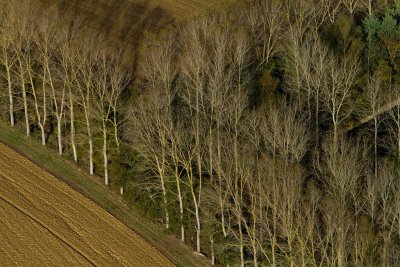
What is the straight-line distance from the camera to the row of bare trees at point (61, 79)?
6125 cm

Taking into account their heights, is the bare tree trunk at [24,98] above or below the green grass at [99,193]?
above

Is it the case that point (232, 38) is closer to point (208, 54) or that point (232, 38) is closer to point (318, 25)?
point (208, 54)

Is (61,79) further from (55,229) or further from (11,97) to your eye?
(55,229)

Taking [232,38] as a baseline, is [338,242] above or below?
below

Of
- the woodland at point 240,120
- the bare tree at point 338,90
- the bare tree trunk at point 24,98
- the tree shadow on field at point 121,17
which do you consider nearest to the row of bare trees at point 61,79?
the bare tree trunk at point 24,98

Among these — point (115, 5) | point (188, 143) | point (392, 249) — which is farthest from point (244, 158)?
point (115, 5)

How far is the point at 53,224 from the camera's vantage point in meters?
55.7

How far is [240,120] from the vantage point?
5462 cm

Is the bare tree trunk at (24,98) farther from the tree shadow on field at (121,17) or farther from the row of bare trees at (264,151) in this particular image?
the tree shadow on field at (121,17)

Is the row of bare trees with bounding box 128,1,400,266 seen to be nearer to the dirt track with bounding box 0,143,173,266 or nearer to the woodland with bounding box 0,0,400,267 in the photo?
the woodland with bounding box 0,0,400,267

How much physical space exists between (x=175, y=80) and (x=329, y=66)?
45.9 ft

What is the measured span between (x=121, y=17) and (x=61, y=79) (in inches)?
867

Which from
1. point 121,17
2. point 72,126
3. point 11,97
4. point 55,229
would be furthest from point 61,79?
point 121,17

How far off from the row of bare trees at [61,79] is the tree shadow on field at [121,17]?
895 centimetres
